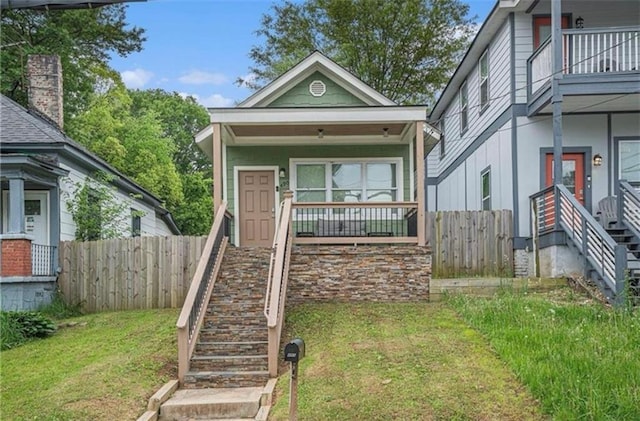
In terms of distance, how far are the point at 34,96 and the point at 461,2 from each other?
18484 millimetres

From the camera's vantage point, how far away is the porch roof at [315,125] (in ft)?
36.0

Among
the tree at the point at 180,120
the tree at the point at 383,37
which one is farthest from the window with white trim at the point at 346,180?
the tree at the point at 180,120

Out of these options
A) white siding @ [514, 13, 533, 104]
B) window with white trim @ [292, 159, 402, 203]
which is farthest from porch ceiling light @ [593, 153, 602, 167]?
window with white trim @ [292, 159, 402, 203]

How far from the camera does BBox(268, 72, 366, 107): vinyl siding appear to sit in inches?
517

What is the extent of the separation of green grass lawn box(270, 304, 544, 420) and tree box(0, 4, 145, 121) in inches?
590

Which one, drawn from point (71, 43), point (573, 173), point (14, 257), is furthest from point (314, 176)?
point (71, 43)

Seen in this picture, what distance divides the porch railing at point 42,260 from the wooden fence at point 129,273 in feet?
0.73

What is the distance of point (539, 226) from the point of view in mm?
11359

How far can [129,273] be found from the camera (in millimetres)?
11133

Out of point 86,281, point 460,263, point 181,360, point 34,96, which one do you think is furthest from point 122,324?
point 34,96

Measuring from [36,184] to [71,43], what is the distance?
1184cm

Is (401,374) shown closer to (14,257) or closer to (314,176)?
(314,176)

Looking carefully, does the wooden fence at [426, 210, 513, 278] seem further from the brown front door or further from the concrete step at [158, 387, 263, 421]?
the concrete step at [158, 387, 263, 421]

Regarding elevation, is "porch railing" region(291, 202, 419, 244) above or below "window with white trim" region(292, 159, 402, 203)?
below
